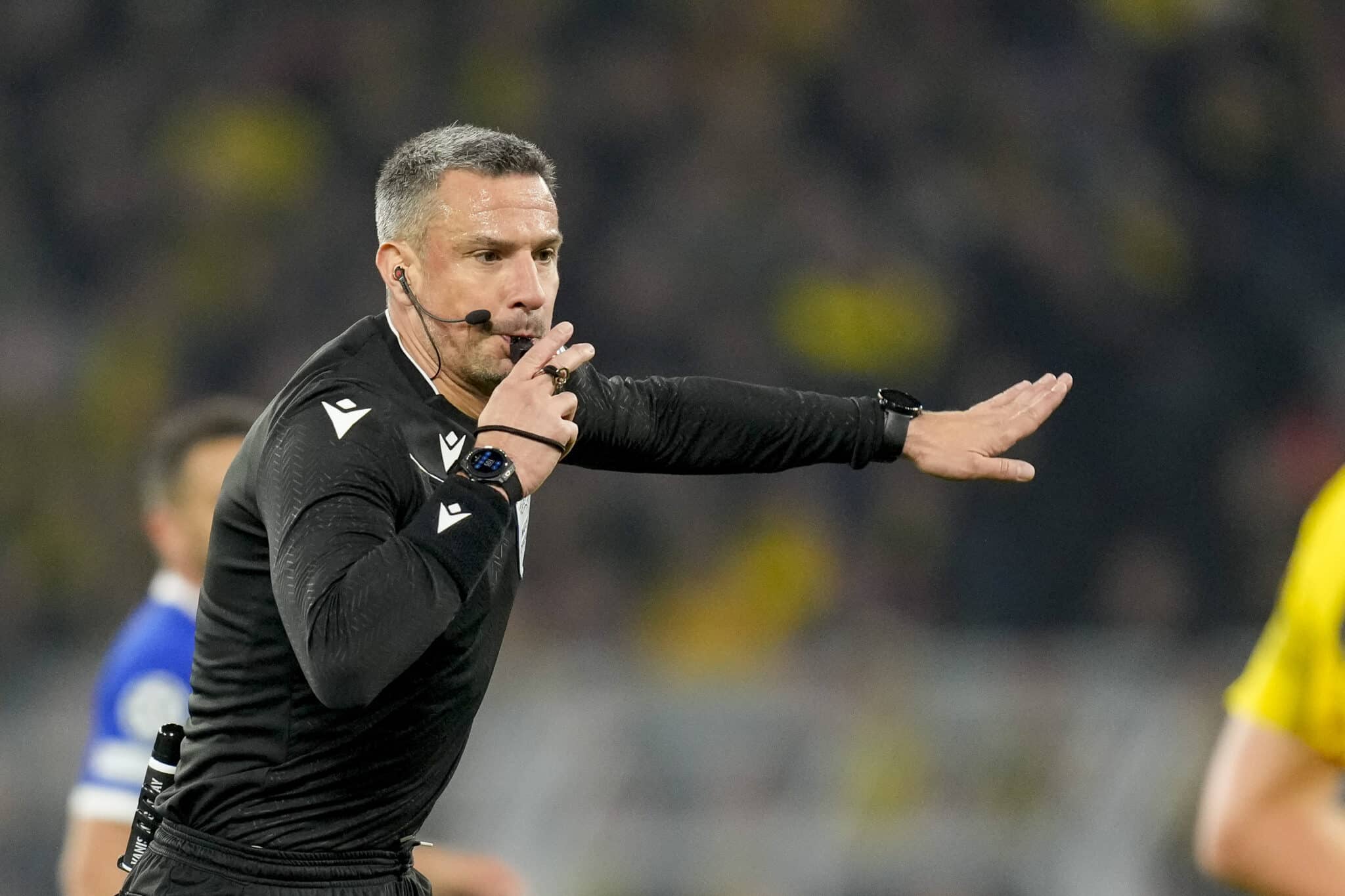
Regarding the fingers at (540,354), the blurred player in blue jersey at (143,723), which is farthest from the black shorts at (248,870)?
the blurred player in blue jersey at (143,723)

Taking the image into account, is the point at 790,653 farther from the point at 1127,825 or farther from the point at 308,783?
the point at 308,783

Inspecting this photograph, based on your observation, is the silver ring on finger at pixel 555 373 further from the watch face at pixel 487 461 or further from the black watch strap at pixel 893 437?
the black watch strap at pixel 893 437

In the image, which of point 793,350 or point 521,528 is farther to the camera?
point 793,350

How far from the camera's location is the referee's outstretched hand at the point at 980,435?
3516 millimetres

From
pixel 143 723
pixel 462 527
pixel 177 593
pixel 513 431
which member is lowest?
pixel 143 723

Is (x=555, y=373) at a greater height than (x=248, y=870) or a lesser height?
greater

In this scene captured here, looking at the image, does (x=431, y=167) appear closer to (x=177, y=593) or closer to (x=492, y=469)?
(x=492, y=469)

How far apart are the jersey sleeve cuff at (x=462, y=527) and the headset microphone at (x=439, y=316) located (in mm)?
403

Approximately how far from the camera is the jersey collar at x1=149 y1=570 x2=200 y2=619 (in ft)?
15.3

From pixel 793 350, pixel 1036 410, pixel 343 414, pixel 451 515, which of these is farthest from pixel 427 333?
pixel 793 350

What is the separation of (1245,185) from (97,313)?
20.1 feet

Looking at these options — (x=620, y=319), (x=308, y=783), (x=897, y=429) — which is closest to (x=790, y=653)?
(x=620, y=319)

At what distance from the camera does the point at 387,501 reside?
9.38ft

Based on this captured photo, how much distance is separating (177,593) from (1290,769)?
302 cm
